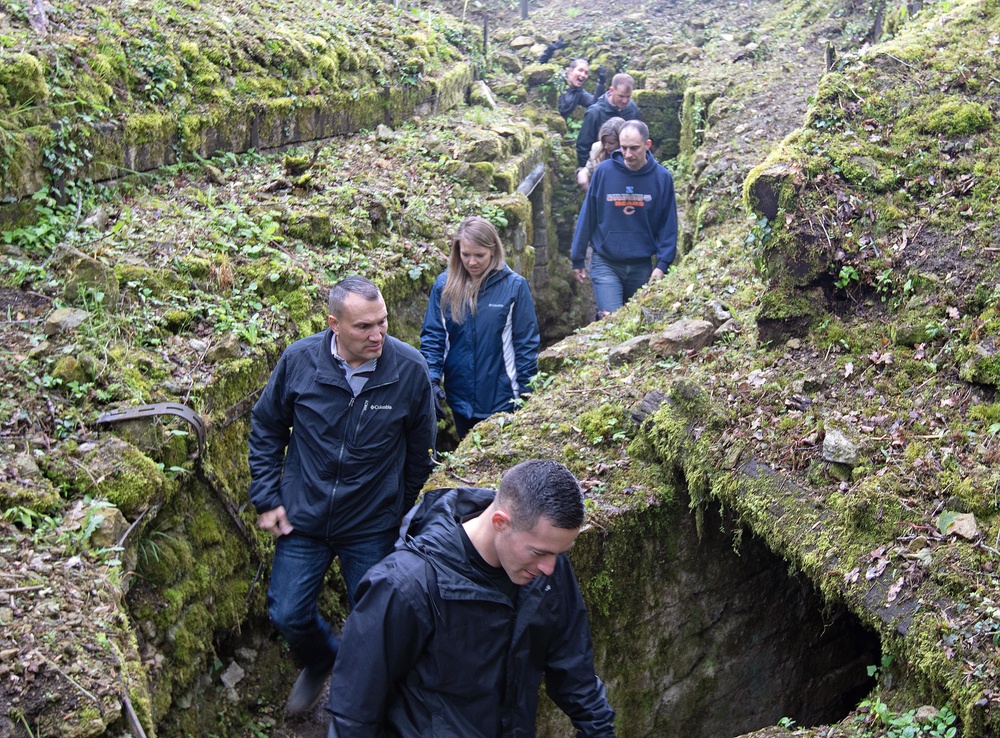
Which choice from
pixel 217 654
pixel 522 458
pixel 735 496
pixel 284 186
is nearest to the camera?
pixel 735 496

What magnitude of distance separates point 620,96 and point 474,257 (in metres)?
6.30

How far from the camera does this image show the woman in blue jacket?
237 inches

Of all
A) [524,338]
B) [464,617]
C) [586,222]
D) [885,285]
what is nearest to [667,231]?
[586,222]

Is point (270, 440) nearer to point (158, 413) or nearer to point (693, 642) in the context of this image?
point (158, 413)

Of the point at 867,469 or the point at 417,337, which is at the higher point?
the point at 867,469

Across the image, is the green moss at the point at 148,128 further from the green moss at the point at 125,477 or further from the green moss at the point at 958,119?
the green moss at the point at 958,119

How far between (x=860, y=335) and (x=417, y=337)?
412cm

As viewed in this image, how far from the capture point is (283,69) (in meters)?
8.98

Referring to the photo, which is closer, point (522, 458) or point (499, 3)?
point (522, 458)

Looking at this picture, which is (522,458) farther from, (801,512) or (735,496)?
(801,512)

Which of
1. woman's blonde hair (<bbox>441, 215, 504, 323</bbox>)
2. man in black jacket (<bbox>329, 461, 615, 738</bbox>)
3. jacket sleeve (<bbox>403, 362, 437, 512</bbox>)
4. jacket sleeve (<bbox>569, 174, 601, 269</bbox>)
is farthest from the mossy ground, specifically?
man in black jacket (<bbox>329, 461, 615, 738</bbox>)

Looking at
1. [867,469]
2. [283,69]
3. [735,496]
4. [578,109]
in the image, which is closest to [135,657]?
[735,496]

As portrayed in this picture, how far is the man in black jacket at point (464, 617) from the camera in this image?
9.49 feet

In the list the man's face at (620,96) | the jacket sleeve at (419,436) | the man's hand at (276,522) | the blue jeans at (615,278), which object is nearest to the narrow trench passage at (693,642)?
the jacket sleeve at (419,436)
